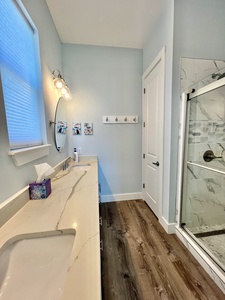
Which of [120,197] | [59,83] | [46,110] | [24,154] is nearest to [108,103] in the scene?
[59,83]

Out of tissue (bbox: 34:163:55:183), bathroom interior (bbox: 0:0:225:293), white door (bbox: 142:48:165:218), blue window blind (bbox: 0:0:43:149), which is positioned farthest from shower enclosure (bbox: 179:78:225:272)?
blue window blind (bbox: 0:0:43:149)

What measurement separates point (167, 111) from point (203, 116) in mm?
428

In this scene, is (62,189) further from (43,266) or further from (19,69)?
(19,69)

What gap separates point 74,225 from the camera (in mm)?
765

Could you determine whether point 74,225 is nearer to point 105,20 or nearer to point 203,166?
point 203,166

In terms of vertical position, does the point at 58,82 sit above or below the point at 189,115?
above

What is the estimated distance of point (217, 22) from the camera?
170cm

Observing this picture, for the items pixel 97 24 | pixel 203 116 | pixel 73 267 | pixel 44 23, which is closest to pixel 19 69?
pixel 44 23

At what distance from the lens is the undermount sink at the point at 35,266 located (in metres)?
0.58

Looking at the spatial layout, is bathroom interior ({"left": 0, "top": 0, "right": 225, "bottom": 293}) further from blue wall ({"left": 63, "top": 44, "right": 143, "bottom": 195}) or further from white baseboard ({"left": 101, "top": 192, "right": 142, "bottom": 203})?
white baseboard ({"left": 101, "top": 192, "right": 142, "bottom": 203})

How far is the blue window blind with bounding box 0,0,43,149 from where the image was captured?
983 mm

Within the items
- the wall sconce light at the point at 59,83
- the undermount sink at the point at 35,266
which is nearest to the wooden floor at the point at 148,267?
the undermount sink at the point at 35,266

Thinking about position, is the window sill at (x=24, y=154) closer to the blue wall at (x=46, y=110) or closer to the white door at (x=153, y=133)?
the blue wall at (x=46, y=110)

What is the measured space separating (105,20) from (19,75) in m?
1.52
